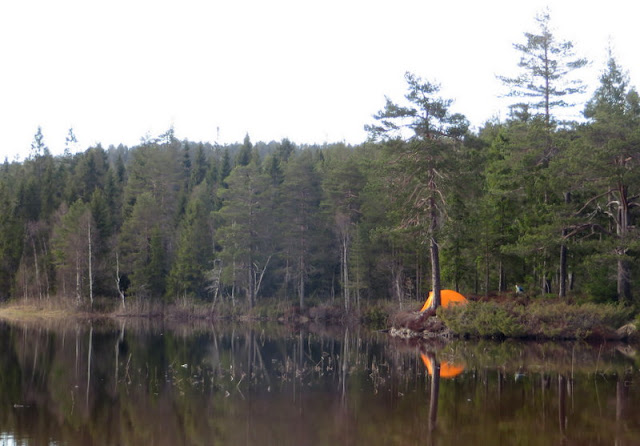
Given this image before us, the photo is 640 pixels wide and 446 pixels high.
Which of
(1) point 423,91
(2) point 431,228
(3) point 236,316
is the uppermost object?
(1) point 423,91

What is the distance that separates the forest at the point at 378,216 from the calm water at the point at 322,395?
7930 mm

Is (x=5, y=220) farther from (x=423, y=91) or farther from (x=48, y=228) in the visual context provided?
(x=423, y=91)

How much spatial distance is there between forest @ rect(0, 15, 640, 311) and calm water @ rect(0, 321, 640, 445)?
7.93 meters

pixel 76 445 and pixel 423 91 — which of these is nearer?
pixel 76 445

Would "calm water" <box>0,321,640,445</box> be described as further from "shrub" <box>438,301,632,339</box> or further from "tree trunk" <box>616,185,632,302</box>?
"tree trunk" <box>616,185,632,302</box>

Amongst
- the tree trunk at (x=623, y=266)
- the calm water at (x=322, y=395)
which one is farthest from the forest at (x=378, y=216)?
the calm water at (x=322, y=395)

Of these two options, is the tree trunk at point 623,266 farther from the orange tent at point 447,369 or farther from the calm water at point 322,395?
the orange tent at point 447,369

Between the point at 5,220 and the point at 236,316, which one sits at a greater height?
the point at 5,220

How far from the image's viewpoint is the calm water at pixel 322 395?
11.3 metres

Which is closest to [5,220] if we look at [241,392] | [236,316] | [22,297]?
[22,297]

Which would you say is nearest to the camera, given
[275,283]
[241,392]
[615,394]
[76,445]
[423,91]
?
[76,445]

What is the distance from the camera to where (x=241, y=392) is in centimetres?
1562

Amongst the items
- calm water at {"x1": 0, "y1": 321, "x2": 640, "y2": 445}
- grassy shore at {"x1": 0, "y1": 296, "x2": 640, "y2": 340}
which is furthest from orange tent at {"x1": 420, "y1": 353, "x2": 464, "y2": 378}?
grassy shore at {"x1": 0, "y1": 296, "x2": 640, "y2": 340}

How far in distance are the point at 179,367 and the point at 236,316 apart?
29569 millimetres
